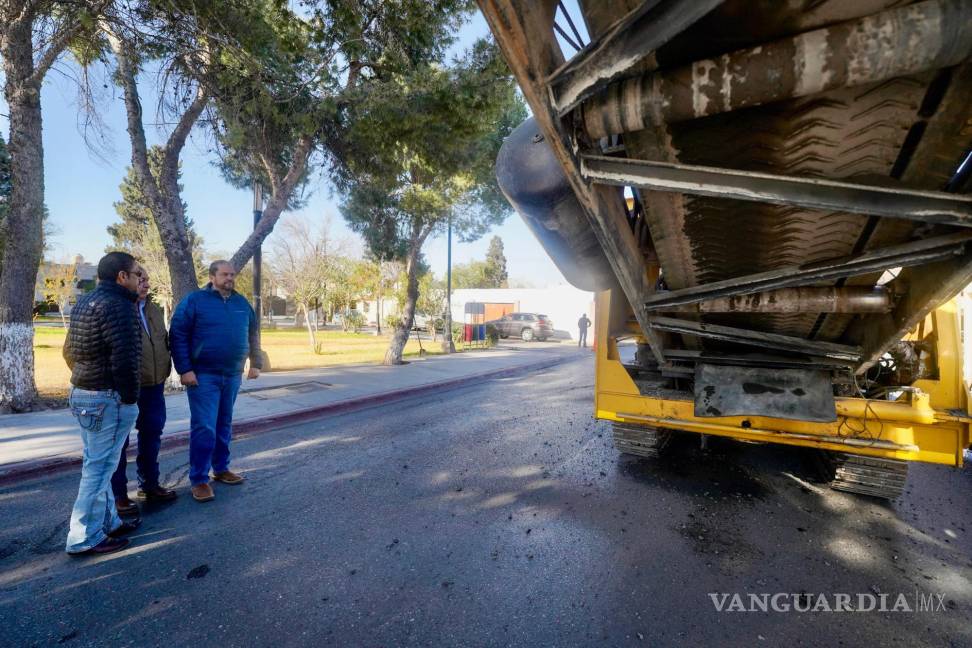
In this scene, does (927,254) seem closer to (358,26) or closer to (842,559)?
(842,559)

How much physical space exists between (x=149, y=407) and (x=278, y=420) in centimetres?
289

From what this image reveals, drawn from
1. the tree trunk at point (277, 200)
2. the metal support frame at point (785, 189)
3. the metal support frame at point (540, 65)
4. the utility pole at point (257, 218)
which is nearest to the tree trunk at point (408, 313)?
the utility pole at point (257, 218)

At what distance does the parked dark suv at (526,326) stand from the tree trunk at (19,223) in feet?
66.0

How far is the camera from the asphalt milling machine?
1.27 m

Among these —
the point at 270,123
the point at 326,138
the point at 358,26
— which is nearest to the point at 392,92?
the point at 358,26

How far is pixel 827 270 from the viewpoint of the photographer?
2.19m

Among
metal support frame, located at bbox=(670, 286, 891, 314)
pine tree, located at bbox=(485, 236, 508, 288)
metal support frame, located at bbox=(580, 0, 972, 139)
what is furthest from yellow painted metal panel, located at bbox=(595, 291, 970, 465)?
pine tree, located at bbox=(485, 236, 508, 288)

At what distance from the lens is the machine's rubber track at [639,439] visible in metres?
4.11

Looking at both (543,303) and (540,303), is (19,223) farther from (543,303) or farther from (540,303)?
(540,303)

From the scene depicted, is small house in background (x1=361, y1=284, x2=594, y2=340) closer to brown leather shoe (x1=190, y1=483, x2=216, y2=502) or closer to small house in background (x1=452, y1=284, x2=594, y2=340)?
small house in background (x1=452, y1=284, x2=594, y2=340)

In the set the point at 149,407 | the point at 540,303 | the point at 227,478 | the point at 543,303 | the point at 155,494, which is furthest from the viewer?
the point at 540,303

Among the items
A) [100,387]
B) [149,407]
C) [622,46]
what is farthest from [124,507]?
[622,46]

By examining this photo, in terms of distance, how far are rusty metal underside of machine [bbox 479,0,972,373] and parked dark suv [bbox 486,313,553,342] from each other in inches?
891

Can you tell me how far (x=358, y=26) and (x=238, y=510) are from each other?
742 centimetres
